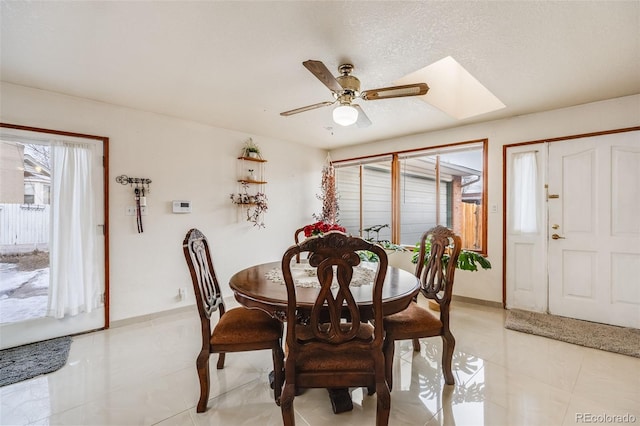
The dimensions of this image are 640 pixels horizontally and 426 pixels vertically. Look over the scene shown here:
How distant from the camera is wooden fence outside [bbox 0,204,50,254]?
8.48 ft

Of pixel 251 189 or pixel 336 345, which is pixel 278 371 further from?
pixel 251 189

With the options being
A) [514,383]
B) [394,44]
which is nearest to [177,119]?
[394,44]

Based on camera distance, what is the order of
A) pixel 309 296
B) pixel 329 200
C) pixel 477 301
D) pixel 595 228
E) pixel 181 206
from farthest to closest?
pixel 329 200
pixel 477 301
pixel 181 206
pixel 595 228
pixel 309 296

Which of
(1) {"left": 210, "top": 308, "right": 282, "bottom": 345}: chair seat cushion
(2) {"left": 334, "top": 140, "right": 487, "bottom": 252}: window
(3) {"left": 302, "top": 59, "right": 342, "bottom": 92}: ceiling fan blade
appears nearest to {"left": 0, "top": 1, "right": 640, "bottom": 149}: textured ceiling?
(3) {"left": 302, "top": 59, "right": 342, "bottom": 92}: ceiling fan blade

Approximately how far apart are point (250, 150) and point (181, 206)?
4.18ft

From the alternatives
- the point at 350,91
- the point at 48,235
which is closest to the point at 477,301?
the point at 350,91

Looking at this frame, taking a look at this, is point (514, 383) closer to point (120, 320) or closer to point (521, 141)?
point (521, 141)

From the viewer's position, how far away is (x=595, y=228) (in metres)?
3.08

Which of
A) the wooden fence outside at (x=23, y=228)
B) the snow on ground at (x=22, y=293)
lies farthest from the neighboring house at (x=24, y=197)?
the snow on ground at (x=22, y=293)

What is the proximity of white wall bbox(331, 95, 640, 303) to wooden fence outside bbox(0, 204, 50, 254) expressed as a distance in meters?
4.60

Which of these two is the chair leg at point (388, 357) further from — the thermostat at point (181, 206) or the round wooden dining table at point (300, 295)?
the thermostat at point (181, 206)

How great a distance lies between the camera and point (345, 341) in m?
1.43

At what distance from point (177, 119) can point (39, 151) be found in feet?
4.52

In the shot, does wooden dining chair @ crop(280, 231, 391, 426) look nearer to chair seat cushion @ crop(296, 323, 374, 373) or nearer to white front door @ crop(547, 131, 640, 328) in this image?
chair seat cushion @ crop(296, 323, 374, 373)
